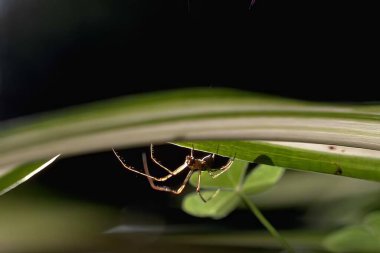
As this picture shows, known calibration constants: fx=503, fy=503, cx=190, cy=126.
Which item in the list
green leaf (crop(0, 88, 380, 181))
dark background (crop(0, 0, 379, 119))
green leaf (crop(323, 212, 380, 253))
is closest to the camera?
green leaf (crop(0, 88, 380, 181))

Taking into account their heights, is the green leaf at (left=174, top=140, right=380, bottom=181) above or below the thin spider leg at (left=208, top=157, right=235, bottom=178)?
above

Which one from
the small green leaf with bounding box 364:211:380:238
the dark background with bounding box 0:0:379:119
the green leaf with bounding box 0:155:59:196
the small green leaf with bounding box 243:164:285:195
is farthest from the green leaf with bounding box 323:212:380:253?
the green leaf with bounding box 0:155:59:196

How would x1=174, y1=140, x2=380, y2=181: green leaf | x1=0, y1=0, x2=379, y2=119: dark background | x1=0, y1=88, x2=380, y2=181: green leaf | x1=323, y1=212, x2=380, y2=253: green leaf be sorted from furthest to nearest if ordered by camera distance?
x1=0, y1=0, x2=379, y2=119: dark background, x1=323, y1=212, x2=380, y2=253: green leaf, x1=174, y1=140, x2=380, y2=181: green leaf, x1=0, y1=88, x2=380, y2=181: green leaf

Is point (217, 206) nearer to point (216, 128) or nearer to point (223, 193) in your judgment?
point (223, 193)

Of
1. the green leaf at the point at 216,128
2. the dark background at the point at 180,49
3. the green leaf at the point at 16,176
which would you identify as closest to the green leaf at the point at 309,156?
the green leaf at the point at 216,128

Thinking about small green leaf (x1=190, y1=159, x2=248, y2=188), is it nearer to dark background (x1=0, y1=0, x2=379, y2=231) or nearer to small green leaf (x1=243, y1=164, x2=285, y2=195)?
small green leaf (x1=243, y1=164, x2=285, y2=195)

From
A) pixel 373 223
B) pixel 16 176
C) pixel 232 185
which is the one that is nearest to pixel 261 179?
pixel 232 185
